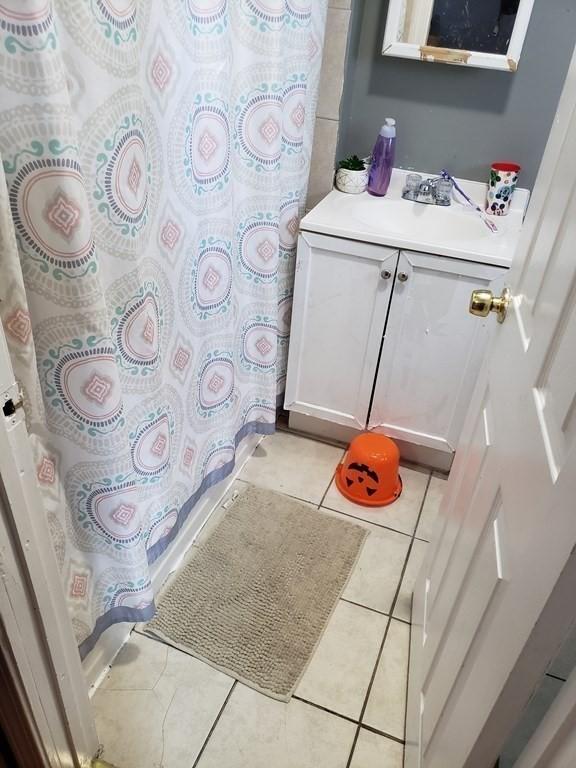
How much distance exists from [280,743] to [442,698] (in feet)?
1.55

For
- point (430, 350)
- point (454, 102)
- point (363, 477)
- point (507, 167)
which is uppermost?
point (454, 102)

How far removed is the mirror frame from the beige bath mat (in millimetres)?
1453

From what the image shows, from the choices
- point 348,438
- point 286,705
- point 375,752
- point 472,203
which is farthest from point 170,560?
point 472,203

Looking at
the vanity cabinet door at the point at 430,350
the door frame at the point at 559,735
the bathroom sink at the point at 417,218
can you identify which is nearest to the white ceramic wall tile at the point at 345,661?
the vanity cabinet door at the point at 430,350

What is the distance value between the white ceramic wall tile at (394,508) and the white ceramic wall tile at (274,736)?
2.12 ft

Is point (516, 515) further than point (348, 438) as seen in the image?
No

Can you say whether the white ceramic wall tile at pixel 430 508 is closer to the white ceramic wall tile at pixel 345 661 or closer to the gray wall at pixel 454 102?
the white ceramic wall tile at pixel 345 661

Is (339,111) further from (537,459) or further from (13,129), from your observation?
(537,459)

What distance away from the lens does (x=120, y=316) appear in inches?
42.8

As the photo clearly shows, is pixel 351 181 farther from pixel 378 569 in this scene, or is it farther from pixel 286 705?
pixel 286 705

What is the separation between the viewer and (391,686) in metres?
1.45

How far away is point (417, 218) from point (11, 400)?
5.07 ft

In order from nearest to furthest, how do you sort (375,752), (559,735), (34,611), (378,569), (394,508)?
1. (559,735)
2. (34,611)
3. (375,752)
4. (378,569)
5. (394,508)

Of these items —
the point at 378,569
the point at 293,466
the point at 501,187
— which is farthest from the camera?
the point at 293,466
